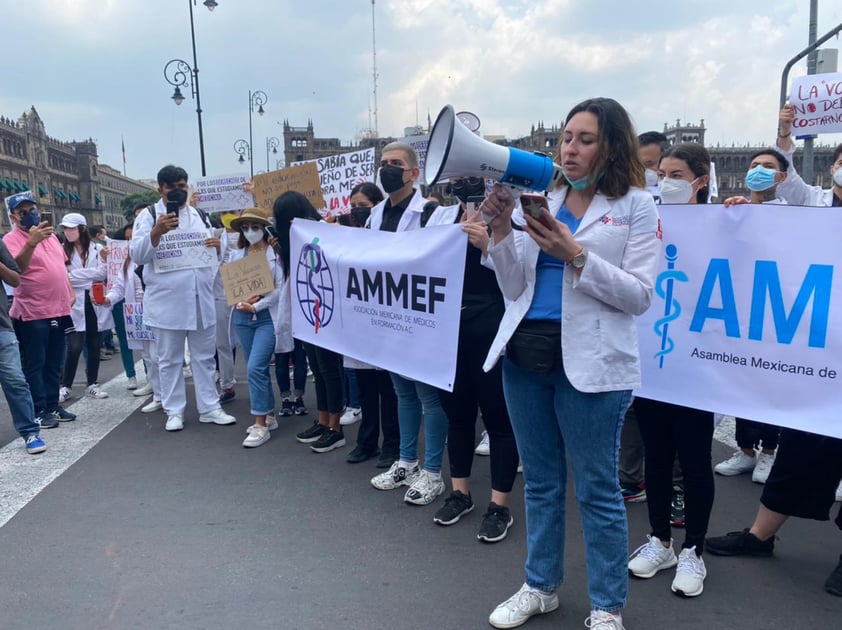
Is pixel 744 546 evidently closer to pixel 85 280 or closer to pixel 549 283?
pixel 549 283

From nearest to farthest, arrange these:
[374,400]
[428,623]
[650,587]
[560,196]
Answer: [560,196] → [428,623] → [650,587] → [374,400]

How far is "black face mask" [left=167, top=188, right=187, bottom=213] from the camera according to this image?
5.57 m

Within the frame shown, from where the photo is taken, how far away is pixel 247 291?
5.45 m

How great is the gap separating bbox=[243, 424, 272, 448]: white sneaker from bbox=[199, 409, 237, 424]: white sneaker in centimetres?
58

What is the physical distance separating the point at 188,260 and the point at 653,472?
172 inches

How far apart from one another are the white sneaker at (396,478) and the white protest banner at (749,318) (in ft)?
5.50

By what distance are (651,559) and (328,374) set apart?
108 inches

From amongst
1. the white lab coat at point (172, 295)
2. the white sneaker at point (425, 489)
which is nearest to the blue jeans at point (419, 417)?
the white sneaker at point (425, 489)

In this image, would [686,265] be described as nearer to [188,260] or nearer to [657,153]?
[657,153]

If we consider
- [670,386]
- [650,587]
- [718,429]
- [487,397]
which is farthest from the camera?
[718,429]

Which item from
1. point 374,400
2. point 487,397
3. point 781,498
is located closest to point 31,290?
point 374,400


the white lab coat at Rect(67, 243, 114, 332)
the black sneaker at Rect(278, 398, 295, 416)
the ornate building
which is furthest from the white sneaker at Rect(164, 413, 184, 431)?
the ornate building

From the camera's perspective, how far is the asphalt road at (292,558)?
2793 millimetres

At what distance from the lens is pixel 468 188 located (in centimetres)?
270
